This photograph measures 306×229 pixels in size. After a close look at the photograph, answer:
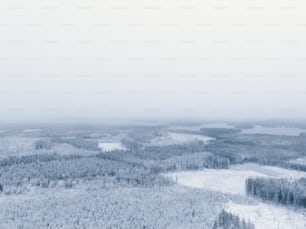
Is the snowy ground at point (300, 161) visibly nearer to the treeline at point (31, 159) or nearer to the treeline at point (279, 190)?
Result: the treeline at point (279, 190)

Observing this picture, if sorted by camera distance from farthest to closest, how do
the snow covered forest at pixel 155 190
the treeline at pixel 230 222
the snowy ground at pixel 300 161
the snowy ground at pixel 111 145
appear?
the snowy ground at pixel 111 145 < the snowy ground at pixel 300 161 < the snow covered forest at pixel 155 190 < the treeline at pixel 230 222

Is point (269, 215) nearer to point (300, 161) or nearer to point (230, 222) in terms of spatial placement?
point (230, 222)

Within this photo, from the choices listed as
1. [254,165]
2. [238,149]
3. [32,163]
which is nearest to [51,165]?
[32,163]

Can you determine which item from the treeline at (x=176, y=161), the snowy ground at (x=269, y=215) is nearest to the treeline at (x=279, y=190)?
the snowy ground at (x=269, y=215)

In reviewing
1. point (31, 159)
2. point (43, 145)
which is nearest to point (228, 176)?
point (31, 159)

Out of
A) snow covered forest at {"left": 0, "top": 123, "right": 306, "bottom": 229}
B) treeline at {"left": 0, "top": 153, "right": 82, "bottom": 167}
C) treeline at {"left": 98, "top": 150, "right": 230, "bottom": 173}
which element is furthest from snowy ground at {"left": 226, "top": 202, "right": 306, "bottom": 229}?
treeline at {"left": 0, "top": 153, "right": 82, "bottom": 167}
